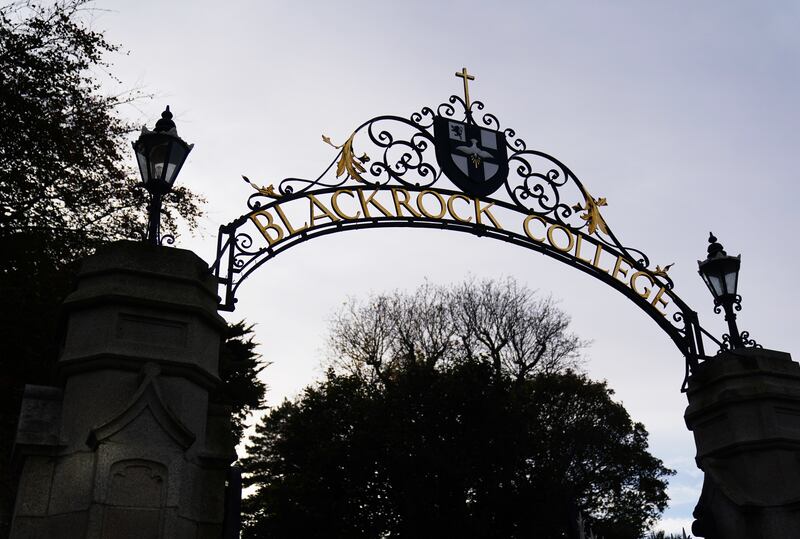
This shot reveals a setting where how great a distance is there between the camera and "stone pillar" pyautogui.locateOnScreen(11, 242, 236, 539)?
5.66 metres

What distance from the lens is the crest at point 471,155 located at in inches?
385

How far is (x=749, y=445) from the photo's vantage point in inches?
337

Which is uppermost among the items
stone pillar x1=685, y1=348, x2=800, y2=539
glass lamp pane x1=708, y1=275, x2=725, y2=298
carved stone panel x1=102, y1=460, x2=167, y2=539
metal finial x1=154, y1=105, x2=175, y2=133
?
metal finial x1=154, y1=105, x2=175, y2=133

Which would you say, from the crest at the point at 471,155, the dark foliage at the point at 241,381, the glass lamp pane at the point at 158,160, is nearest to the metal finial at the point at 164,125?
the glass lamp pane at the point at 158,160

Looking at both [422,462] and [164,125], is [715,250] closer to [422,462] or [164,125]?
[164,125]

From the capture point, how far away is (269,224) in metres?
8.37

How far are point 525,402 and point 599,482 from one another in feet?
34.4

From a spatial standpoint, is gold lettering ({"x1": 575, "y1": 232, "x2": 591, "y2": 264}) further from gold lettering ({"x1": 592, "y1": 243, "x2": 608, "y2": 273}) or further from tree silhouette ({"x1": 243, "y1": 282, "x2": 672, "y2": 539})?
tree silhouette ({"x1": 243, "y1": 282, "x2": 672, "y2": 539})

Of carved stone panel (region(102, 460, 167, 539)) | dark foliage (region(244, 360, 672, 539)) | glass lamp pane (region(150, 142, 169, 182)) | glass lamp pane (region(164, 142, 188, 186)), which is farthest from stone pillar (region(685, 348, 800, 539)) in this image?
dark foliage (region(244, 360, 672, 539))

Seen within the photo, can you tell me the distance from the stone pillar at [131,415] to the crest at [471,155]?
13.1 ft

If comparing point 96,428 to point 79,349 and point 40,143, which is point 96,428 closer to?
point 79,349

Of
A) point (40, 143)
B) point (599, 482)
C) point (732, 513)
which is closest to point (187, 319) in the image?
point (732, 513)

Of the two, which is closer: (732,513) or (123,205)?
(732,513)

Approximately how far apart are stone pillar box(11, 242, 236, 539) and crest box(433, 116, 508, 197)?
13.1 ft
